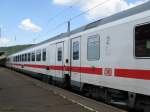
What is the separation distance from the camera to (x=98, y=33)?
1473 cm

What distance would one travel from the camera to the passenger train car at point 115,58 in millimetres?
11258

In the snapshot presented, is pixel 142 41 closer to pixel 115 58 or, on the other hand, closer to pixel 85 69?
pixel 115 58

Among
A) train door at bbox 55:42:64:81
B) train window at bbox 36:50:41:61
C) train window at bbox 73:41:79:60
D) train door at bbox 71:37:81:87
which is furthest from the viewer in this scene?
train window at bbox 36:50:41:61

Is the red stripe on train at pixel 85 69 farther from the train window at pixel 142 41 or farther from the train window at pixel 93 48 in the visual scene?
the train window at pixel 142 41

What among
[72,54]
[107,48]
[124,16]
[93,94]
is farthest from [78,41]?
[124,16]

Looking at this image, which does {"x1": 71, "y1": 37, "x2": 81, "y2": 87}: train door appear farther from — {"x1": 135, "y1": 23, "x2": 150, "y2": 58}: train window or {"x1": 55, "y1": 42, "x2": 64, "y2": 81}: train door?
{"x1": 135, "y1": 23, "x2": 150, "y2": 58}: train window

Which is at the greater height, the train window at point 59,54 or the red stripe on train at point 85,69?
the train window at point 59,54

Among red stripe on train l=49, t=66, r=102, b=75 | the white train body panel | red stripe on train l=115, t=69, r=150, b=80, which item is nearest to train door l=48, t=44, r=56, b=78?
red stripe on train l=49, t=66, r=102, b=75

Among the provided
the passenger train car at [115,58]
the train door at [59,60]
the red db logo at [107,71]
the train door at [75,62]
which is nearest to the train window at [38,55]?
the train door at [59,60]

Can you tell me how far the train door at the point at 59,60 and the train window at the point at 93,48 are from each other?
17.3ft

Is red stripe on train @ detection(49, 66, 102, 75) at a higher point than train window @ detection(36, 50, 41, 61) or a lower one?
lower

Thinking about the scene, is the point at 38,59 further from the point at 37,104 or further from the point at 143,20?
the point at 143,20

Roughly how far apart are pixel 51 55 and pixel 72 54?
19.8 ft

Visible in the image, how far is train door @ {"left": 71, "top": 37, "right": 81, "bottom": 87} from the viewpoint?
57.5 ft
